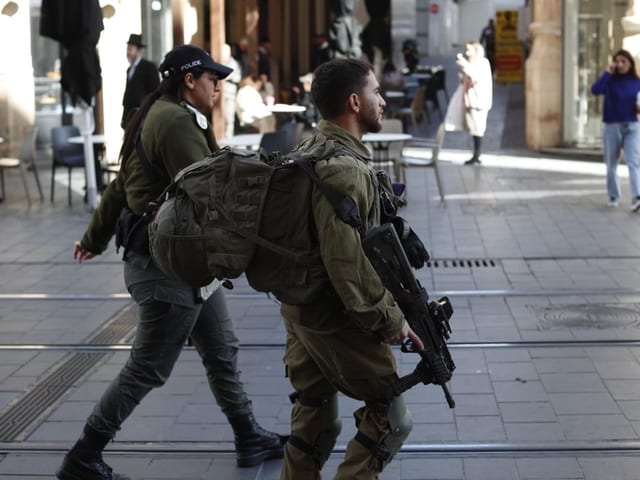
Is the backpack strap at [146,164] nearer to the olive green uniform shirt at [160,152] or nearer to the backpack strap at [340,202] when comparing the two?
the olive green uniform shirt at [160,152]

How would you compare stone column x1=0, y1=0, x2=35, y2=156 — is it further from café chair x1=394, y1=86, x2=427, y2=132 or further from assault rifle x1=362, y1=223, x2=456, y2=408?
assault rifle x1=362, y1=223, x2=456, y2=408

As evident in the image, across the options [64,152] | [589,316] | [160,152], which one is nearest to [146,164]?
[160,152]

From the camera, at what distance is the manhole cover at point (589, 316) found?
828cm

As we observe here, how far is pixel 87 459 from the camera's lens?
210 inches

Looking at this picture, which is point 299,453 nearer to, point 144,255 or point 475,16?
point 144,255

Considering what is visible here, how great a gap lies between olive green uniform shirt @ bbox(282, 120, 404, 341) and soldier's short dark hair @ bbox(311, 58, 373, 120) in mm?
245

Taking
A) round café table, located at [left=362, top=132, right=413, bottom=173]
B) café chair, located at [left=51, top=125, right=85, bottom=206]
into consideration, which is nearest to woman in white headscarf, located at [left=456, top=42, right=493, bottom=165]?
round café table, located at [left=362, top=132, right=413, bottom=173]

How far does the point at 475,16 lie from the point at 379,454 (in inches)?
2170

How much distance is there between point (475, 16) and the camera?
57.8m

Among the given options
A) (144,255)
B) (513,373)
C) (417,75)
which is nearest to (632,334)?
(513,373)

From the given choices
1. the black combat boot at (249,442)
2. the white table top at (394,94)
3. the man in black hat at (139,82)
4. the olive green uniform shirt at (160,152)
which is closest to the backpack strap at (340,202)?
the olive green uniform shirt at (160,152)

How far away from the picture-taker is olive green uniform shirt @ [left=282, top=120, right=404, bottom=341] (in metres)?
3.96

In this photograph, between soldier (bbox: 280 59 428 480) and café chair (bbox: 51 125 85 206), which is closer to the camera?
soldier (bbox: 280 59 428 480)

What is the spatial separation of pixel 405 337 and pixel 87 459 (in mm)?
1873
